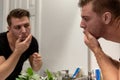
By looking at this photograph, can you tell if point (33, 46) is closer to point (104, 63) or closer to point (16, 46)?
point (16, 46)

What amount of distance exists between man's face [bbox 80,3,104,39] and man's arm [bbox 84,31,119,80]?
0.02 m

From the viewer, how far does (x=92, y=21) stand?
25.0 inches

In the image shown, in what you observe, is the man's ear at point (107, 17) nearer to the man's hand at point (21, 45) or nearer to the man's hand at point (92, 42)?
the man's hand at point (92, 42)

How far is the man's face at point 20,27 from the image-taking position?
109 cm

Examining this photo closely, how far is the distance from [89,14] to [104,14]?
0.05 meters

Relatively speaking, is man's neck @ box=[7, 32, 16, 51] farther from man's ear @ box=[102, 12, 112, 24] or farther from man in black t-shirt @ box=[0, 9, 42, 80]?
man's ear @ box=[102, 12, 112, 24]

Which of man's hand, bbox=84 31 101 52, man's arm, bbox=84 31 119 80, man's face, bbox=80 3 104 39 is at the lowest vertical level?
man's arm, bbox=84 31 119 80

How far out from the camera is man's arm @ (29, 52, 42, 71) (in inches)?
45.9

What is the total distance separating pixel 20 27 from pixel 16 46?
0.10m

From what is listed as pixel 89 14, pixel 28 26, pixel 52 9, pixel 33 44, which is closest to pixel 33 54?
pixel 33 44

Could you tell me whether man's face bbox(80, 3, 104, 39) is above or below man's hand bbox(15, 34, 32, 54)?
above

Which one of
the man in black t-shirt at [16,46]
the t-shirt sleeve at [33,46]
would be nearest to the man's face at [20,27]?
the man in black t-shirt at [16,46]

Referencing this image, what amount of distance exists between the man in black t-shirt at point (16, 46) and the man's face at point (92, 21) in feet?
1.58

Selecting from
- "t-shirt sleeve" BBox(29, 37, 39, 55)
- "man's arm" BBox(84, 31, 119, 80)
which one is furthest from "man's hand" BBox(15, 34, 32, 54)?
"man's arm" BBox(84, 31, 119, 80)
